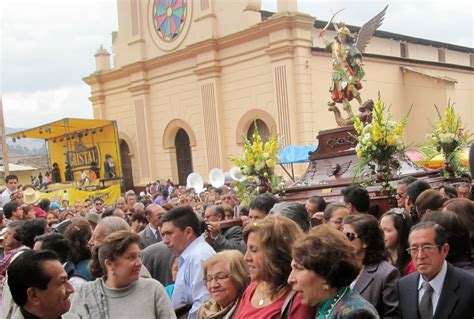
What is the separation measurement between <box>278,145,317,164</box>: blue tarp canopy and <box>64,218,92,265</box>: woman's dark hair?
12.9 metres

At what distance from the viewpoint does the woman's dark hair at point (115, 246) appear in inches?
137

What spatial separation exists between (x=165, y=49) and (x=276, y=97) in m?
6.96

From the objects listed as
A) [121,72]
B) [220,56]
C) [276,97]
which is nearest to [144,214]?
[276,97]

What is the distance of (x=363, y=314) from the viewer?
247cm

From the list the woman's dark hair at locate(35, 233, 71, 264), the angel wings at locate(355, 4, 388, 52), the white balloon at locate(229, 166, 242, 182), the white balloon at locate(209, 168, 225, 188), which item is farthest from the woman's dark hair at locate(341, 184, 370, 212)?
the white balloon at locate(209, 168, 225, 188)

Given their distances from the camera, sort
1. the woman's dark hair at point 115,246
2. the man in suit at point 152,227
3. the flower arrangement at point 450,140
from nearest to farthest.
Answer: the woman's dark hair at point 115,246 < the man in suit at point 152,227 < the flower arrangement at point 450,140

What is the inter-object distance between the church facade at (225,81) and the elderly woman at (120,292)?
46.9ft

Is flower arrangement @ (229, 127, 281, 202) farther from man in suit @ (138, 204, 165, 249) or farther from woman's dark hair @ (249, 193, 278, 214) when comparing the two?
woman's dark hair @ (249, 193, 278, 214)

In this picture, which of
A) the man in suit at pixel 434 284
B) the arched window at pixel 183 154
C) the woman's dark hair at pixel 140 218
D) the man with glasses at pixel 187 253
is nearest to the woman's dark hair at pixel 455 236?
the man in suit at pixel 434 284

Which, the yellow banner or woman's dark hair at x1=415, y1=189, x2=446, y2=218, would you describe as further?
the yellow banner

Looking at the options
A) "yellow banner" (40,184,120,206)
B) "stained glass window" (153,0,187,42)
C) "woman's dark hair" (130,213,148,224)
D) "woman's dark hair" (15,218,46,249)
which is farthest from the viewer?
"stained glass window" (153,0,187,42)

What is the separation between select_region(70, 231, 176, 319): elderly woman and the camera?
133 inches

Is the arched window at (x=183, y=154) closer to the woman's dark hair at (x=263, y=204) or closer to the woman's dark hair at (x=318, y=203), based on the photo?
the woman's dark hair at (x=318, y=203)

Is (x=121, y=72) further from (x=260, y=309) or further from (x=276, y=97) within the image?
(x=260, y=309)
